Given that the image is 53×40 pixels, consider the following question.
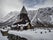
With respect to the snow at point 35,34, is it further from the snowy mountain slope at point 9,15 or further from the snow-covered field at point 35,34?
the snowy mountain slope at point 9,15

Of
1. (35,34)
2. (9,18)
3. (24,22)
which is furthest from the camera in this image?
(9,18)

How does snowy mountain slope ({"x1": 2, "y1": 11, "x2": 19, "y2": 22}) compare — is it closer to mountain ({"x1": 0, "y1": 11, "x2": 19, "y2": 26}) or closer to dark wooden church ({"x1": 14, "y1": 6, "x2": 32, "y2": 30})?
mountain ({"x1": 0, "y1": 11, "x2": 19, "y2": 26})

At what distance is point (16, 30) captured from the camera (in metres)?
4.29

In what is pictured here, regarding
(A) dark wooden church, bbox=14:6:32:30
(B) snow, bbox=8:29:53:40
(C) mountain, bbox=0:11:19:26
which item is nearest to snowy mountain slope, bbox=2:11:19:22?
(C) mountain, bbox=0:11:19:26

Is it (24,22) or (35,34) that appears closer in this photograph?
(35,34)

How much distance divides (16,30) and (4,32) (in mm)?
376

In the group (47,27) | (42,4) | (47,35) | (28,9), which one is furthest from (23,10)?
(47,35)

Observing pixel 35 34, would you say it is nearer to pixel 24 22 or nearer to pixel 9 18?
pixel 24 22

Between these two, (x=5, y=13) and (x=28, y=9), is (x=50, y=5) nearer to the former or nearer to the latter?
(x=28, y=9)

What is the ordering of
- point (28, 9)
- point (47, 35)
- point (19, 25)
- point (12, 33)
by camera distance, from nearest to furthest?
point (47, 35) < point (12, 33) < point (19, 25) < point (28, 9)

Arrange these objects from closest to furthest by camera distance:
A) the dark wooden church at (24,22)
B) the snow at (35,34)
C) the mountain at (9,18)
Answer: the snow at (35,34) < the dark wooden church at (24,22) < the mountain at (9,18)

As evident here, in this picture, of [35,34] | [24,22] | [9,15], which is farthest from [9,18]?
[35,34]

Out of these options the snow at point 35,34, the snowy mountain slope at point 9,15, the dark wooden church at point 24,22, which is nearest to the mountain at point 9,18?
the snowy mountain slope at point 9,15

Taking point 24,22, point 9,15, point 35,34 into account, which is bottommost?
point 35,34
